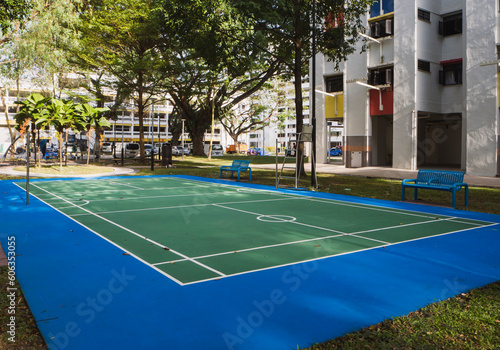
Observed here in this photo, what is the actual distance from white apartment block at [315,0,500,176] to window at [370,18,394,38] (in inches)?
2.8

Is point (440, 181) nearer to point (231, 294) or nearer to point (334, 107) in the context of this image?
point (231, 294)

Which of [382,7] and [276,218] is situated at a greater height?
[382,7]

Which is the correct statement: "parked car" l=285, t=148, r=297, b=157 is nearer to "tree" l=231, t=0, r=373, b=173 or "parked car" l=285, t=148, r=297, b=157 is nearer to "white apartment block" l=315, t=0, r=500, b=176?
"tree" l=231, t=0, r=373, b=173

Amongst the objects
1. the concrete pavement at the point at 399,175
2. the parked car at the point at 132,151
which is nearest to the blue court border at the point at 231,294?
the concrete pavement at the point at 399,175

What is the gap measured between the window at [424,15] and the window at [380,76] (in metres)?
3.74

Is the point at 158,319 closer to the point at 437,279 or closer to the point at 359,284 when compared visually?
the point at 359,284

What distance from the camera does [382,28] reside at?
1214 inches

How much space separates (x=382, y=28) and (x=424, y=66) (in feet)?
13.0

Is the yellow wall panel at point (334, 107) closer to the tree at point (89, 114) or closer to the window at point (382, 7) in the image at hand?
the window at point (382, 7)

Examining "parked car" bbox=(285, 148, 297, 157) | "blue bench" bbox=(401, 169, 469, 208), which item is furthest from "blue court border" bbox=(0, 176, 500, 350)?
"parked car" bbox=(285, 148, 297, 157)

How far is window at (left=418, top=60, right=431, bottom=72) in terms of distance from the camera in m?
29.7

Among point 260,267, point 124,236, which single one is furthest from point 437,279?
point 124,236

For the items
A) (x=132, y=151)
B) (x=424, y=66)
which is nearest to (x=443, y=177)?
(x=424, y=66)

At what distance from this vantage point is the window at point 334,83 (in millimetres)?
34844
